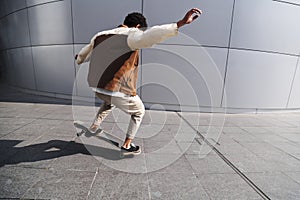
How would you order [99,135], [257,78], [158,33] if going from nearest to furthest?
[158,33] → [99,135] → [257,78]

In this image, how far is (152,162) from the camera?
2.78m

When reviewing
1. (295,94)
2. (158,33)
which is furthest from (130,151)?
(295,94)

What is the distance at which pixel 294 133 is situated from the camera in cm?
448

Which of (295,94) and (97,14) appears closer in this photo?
(97,14)

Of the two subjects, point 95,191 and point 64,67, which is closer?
point 95,191

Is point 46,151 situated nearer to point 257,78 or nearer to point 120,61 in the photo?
point 120,61

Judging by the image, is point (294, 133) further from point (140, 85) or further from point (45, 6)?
point (45, 6)

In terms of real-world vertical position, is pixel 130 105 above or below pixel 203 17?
below

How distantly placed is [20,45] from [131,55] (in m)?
8.02

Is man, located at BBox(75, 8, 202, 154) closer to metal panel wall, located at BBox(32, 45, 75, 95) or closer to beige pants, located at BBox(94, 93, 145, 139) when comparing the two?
beige pants, located at BBox(94, 93, 145, 139)

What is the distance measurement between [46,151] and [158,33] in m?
2.58

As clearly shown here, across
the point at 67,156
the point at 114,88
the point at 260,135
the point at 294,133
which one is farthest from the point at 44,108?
the point at 294,133

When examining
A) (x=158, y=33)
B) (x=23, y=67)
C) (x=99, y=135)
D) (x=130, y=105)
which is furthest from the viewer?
(x=23, y=67)

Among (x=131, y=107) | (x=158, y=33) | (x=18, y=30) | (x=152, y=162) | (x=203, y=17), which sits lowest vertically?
(x=152, y=162)
